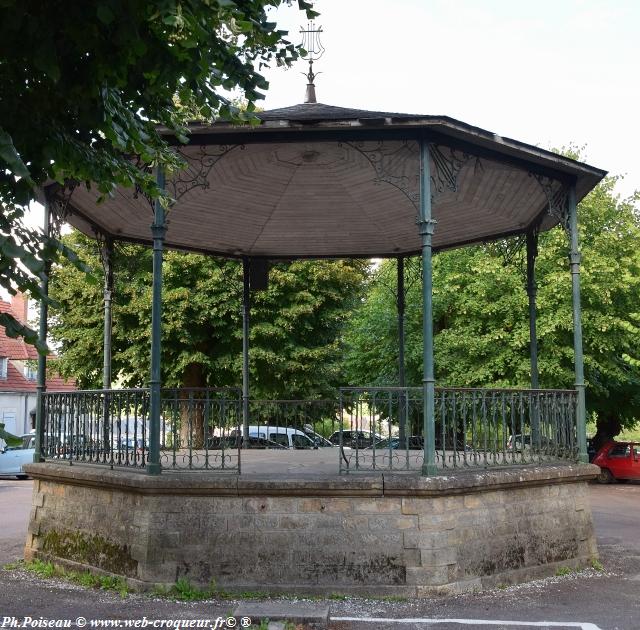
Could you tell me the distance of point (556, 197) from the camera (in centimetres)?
1027

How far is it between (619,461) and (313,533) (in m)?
19.4

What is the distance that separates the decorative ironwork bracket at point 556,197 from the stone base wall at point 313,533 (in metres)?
3.67

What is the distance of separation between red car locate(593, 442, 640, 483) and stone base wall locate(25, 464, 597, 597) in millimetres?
17698

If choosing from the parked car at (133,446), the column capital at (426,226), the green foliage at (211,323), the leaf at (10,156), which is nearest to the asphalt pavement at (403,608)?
the parked car at (133,446)

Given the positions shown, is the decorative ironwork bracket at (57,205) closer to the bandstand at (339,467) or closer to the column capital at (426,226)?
the bandstand at (339,467)

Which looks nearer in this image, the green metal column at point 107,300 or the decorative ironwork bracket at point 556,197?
the decorative ironwork bracket at point 556,197

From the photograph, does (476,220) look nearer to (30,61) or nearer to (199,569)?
(199,569)

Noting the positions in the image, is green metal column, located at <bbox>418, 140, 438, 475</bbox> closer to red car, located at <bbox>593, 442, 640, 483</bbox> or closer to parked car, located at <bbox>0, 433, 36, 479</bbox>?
red car, located at <bbox>593, 442, 640, 483</bbox>

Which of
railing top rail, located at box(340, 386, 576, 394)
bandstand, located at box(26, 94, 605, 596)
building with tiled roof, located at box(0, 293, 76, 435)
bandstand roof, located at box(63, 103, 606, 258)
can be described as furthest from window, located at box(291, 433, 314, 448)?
building with tiled roof, located at box(0, 293, 76, 435)

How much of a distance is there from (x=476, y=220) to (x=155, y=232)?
5.64 meters

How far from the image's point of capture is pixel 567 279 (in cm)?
2062

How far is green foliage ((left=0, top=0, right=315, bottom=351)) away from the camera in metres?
4.23

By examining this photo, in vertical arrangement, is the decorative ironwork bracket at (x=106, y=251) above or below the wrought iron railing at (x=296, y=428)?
above

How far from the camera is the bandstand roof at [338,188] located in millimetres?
8656
